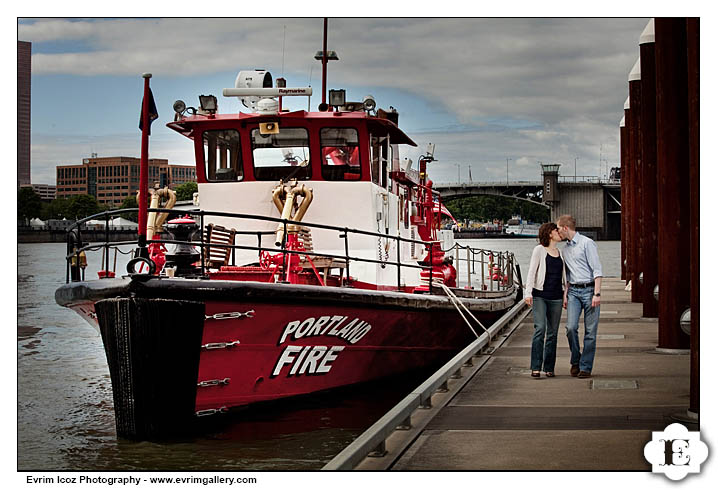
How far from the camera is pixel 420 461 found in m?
5.29

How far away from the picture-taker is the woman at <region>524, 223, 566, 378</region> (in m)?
7.76

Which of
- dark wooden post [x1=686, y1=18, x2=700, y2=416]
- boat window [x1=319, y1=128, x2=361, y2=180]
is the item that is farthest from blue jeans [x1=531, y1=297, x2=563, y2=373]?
boat window [x1=319, y1=128, x2=361, y2=180]

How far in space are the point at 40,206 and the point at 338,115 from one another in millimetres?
3619

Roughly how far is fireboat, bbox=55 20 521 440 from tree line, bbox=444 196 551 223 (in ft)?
70.8

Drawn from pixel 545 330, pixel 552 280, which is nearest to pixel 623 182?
pixel 545 330

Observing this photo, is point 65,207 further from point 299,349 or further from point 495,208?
point 495,208

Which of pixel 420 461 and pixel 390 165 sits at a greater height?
pixel 390 165

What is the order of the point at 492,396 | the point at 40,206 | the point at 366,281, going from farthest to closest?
the point at 366,281 < the point at 40,206 < the point at 492,396

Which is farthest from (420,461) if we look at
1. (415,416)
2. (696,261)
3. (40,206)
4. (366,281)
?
(366,281)

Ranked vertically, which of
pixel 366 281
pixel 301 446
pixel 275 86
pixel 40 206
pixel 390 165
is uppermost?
pixel 275 86

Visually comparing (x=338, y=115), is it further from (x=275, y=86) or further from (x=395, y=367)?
(x=395, y=367)

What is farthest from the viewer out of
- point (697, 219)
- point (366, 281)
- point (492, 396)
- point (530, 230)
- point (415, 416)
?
point (530, 230)

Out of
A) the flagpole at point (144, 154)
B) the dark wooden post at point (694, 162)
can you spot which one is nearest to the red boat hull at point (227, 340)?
the flagpole at point (144, 154)

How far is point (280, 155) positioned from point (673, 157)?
4419mm
